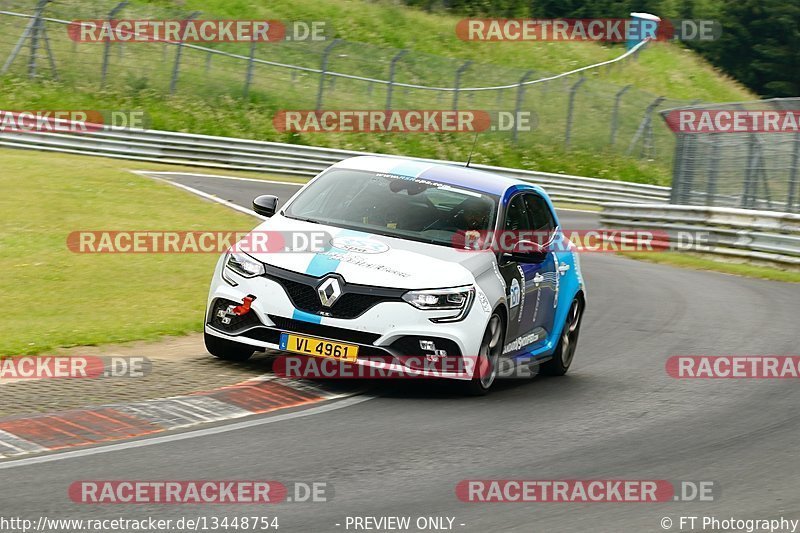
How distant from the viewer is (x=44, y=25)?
31203 mm

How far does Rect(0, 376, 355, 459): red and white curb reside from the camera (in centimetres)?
689

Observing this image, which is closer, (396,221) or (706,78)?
(396,221)

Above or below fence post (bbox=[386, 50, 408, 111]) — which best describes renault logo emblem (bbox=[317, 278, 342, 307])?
below

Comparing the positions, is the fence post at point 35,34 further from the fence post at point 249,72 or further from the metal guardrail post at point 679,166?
the metal guardrail post at point 679,166

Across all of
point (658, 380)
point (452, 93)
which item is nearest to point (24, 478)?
point (658, 380)

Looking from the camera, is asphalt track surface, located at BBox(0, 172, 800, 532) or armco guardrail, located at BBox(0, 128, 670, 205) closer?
asphalt track surface, located at BBox(0, 172, 800, 532)

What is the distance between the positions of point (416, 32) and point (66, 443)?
4696 cm

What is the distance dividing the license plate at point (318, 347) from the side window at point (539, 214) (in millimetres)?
2515

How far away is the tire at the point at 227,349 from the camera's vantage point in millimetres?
9352

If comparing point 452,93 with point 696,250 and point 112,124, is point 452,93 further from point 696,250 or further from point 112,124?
point 696,250

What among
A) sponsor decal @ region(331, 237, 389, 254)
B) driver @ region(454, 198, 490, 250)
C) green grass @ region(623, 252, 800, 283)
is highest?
driver @ region(454, 198, 490, 250)

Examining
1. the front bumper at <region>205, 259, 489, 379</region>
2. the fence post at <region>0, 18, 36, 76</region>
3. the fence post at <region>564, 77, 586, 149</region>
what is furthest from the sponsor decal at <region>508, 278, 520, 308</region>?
the fence post at <region>564, 77, 586, 149</region>

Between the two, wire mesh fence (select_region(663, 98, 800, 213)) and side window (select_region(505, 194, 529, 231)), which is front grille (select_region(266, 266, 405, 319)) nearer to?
side window (select_region(505, 194, 529, 231))

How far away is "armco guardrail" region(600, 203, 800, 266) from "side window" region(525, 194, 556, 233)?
12.6 m
